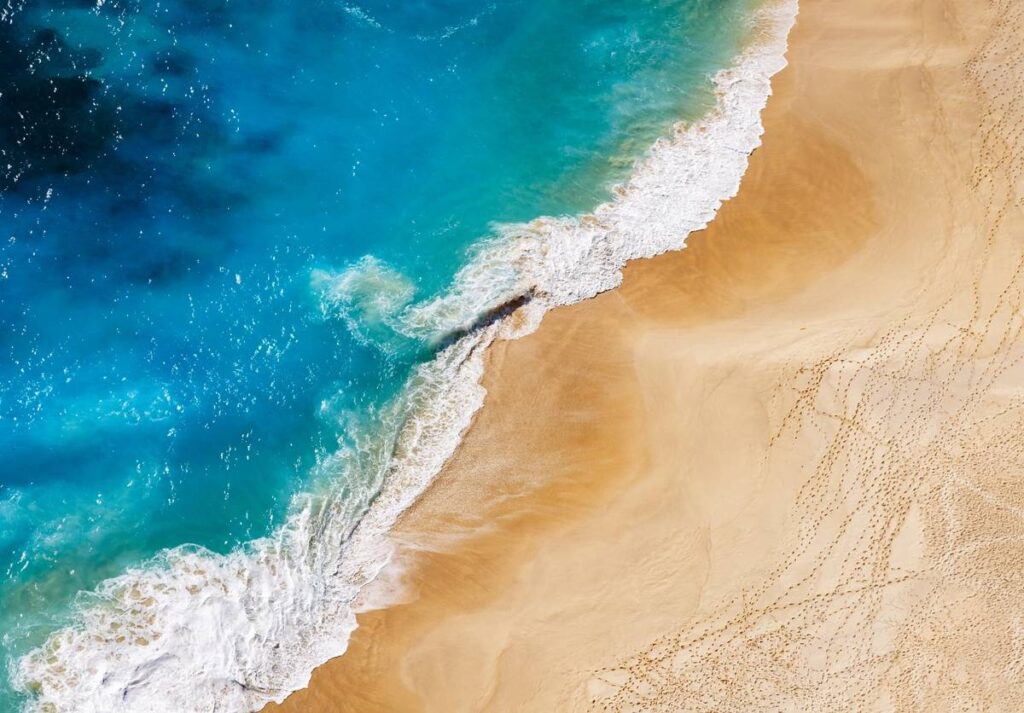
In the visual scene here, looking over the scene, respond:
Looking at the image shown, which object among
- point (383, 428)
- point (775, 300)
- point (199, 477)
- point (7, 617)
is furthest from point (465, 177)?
point (7, 617)

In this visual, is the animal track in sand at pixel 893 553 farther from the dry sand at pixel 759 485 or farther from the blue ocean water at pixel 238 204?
the blue ocean water at pixel 238 204

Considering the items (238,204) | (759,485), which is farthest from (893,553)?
(238,204)

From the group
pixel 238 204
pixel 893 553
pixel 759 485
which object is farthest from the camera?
pixel 238 204

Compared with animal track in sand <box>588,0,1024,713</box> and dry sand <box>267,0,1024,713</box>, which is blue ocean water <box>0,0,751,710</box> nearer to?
dry sand <box>267,0,1024,713</box>

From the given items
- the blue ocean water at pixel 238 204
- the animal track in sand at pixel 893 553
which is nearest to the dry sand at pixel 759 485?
the animal track in sand at pixel 893 553

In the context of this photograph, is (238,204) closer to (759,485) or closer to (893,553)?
(759,485)

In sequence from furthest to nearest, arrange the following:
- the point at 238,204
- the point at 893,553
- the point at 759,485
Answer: the point at 238,204 → the point at 759,485 → the point at 893,553
